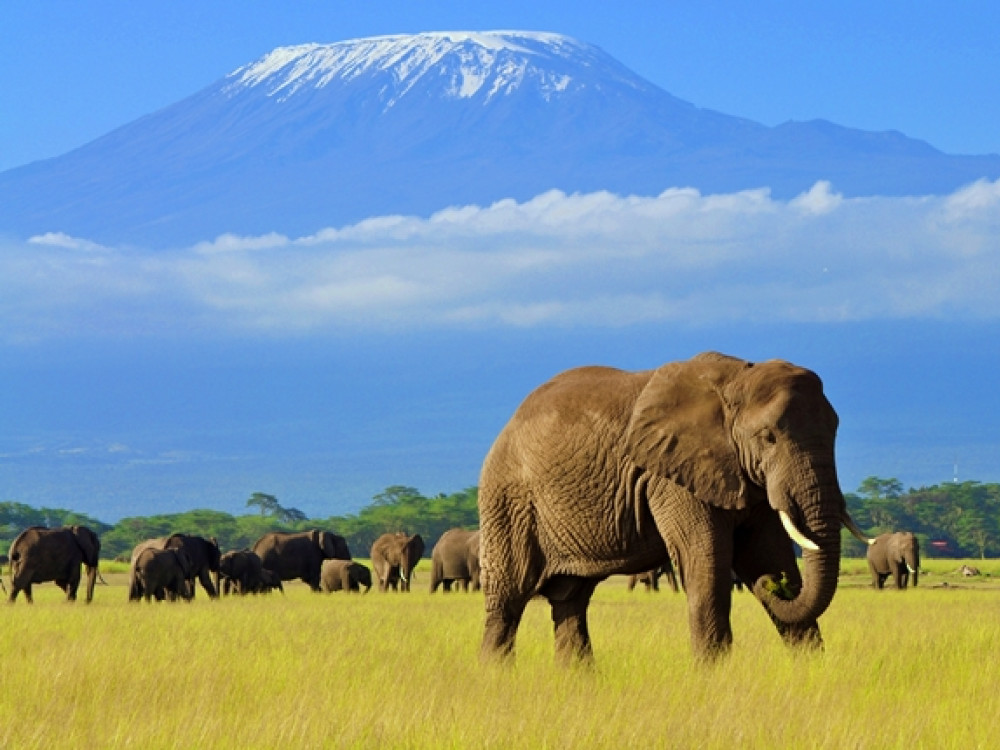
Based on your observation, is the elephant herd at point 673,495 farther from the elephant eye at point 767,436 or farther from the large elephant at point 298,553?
the large elephant at point 298,553

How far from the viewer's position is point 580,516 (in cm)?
1345

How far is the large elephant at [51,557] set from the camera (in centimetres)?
3191

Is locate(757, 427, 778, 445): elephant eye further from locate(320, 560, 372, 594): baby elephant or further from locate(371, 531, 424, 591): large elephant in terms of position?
locate(371, 531, 424, 591): large elephant

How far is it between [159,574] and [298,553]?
1091 centimetres

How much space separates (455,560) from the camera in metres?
41.6

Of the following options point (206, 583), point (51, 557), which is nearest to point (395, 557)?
point (206, 583)

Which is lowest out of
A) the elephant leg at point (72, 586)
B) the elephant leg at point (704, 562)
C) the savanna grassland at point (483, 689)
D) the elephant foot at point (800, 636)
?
the savanna grassland at point (483, 689)

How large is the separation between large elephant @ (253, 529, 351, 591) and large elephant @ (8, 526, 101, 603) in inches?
345

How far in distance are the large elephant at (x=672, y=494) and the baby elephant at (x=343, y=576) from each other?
999 inches

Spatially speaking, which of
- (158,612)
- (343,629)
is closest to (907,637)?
(343,629)

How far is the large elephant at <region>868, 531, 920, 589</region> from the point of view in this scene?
41219 millimetres

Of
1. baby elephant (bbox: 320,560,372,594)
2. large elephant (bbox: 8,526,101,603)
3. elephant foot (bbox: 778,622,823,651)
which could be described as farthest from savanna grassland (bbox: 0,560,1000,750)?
baby elephant (bbox: 320,560,372,594)

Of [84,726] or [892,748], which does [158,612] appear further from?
[892,748]

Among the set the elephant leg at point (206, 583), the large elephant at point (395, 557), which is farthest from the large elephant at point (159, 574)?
the large elephant at point (395, 557)
